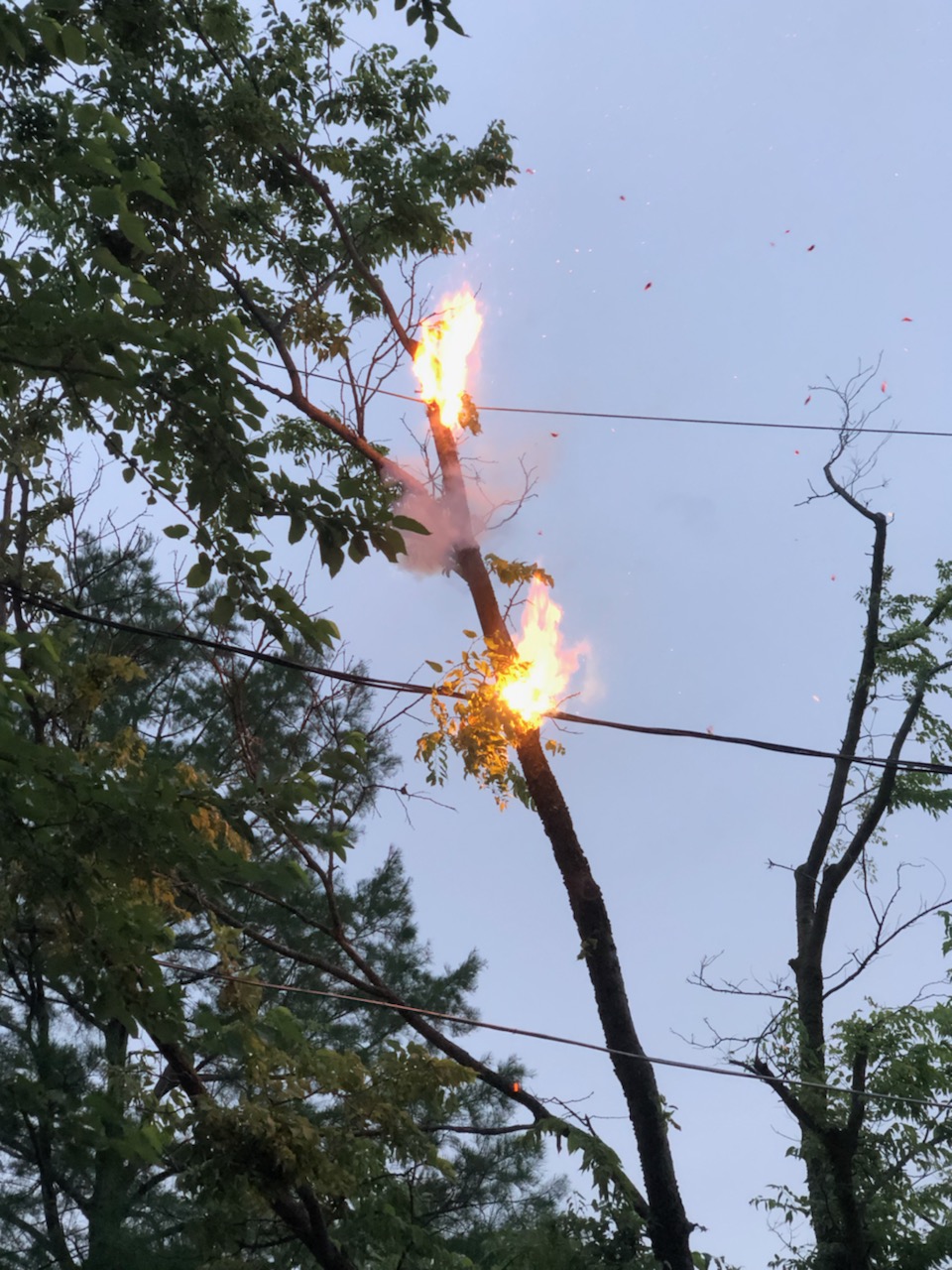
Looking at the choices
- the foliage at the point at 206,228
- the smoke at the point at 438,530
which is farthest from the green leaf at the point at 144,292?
the smoke at the point at 438,530

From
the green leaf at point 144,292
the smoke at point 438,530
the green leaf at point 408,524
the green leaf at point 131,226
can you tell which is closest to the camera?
the green leaf at point 131,226

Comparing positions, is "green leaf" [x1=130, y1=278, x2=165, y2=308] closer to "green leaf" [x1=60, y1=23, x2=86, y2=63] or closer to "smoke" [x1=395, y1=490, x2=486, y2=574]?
"green leaf" [x1=60, y1=23, x2=86, y2=63]

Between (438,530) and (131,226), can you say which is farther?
(438,530)

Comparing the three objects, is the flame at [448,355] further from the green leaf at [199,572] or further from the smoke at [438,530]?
the green leaf at [199,572]

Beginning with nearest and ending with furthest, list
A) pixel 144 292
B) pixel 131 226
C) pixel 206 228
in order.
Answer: pixel 131 226 < pixel 144 292 < pixel 206 228

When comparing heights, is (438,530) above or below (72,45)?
above

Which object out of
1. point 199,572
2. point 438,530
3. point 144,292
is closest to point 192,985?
point 438,530

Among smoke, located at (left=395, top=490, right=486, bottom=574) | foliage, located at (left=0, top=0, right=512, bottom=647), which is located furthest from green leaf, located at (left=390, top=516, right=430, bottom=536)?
smoke, located at (left=395, top=490, right=486, bottom=574)

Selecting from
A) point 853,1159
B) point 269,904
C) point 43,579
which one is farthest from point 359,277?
point 853,1159

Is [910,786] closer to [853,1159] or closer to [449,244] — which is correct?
[853,1159]

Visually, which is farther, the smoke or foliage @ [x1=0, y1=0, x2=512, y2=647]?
the smoke

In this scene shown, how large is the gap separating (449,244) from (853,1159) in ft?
27.2

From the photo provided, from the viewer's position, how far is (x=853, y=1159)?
8945 millimetres

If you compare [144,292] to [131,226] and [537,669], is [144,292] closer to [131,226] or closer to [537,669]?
[131,226]
